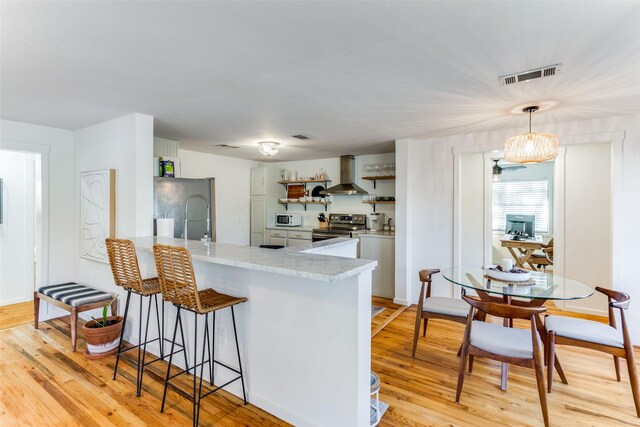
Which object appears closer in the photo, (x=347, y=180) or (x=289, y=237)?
(x=347, y=180)

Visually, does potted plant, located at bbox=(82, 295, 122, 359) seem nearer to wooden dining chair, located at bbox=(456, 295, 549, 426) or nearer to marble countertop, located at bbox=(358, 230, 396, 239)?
wooden dining chair, located at bbox=(456, 295, 549, 426)

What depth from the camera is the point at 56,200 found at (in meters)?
3.76

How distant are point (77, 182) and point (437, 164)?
14.9 feet

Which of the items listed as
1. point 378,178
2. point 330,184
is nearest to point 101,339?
point 378,178

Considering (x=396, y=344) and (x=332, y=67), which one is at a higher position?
(x=332, y=67)

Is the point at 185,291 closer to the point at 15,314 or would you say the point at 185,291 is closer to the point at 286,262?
the point at 286,262

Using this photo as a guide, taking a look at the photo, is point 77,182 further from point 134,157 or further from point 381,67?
point 381,67

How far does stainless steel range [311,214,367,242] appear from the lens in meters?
5.37

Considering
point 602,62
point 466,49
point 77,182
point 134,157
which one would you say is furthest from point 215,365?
point 602,62

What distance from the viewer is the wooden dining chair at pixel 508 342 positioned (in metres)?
2.01

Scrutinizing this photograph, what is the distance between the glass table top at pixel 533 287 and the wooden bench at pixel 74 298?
134 inches

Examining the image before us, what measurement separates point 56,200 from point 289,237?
11.3 feet

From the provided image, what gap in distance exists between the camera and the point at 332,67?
6.74 ft

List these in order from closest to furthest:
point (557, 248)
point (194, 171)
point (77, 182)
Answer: point (77, 182), point (557, 248), point (194, 171)
